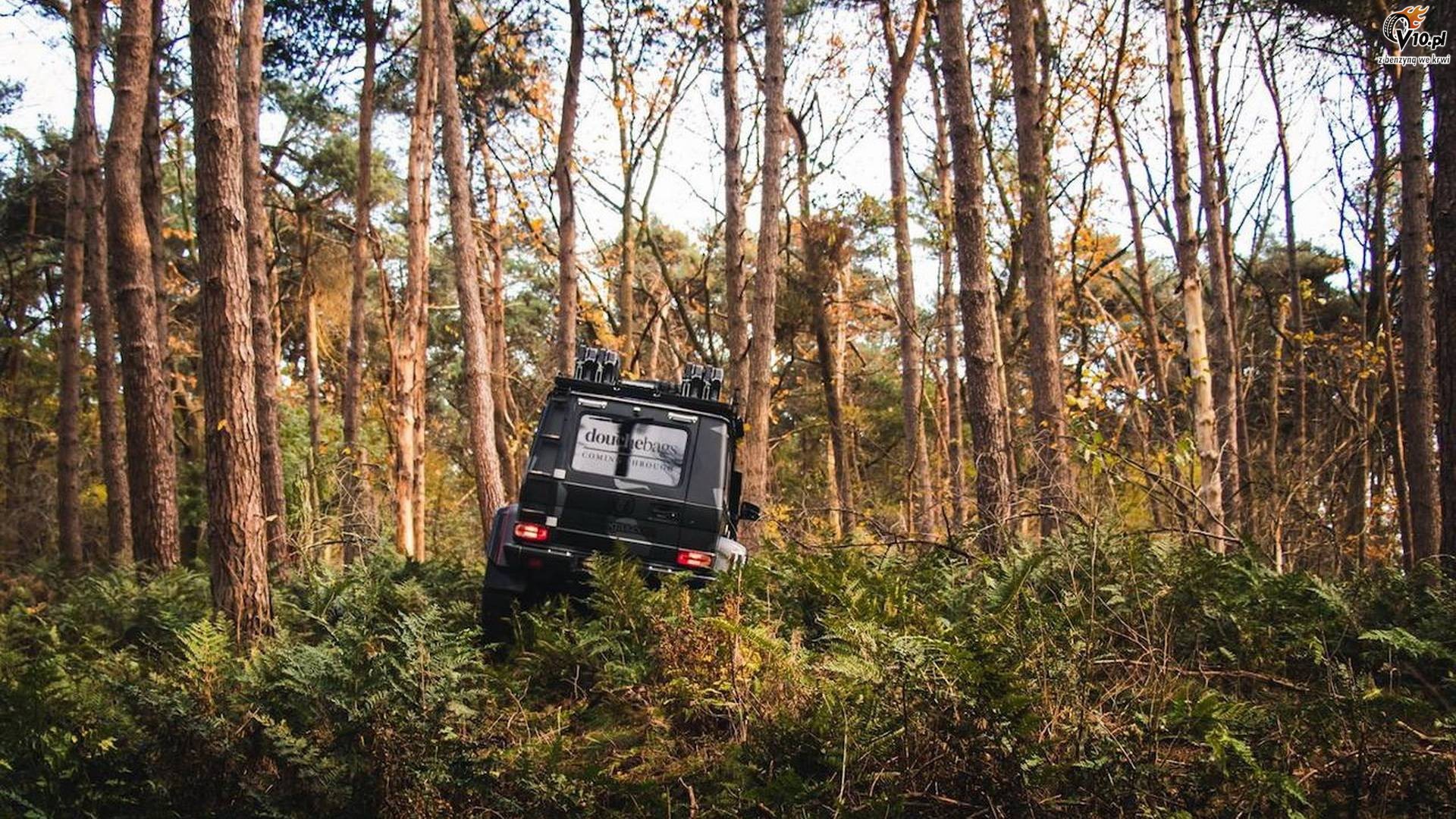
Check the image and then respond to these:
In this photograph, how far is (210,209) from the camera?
7.98m

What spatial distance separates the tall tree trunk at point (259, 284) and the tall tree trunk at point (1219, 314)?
12267 millimetres

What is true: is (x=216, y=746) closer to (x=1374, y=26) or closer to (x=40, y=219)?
(x=1374, y=26)

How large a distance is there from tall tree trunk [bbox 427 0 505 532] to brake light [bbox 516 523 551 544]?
724cm

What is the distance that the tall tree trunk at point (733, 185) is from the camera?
53.7 ft

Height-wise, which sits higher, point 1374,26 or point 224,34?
point 1374,26

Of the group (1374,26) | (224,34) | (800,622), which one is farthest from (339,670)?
(1374,26)

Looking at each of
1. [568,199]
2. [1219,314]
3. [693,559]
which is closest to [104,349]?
[568,199]

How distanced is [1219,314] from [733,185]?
7549 mm

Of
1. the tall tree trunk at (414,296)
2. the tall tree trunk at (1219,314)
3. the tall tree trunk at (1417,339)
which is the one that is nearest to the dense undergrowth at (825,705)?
the tall tree trunk at (1417,339)

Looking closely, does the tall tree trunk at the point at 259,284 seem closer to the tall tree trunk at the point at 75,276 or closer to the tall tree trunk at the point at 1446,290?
the tall tree trunk at the point at 75,276

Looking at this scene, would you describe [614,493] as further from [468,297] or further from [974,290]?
[468,297]

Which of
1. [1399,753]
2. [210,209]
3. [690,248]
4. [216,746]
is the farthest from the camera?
[690,248]

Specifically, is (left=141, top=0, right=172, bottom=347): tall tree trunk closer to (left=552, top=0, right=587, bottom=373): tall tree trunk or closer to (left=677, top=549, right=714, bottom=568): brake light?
(left=552, top=0, right=587, bottom=373): tall tree trunk

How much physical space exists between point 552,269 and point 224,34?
25.2 m
